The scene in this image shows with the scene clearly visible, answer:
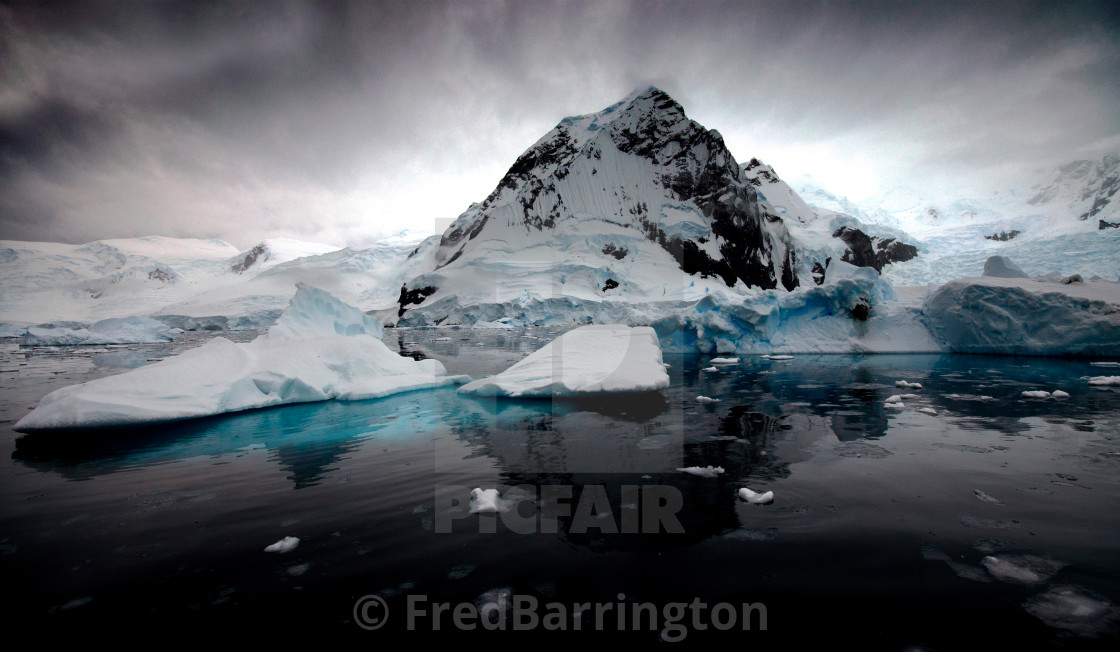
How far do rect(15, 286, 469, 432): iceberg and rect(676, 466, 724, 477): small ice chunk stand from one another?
6.87 metres

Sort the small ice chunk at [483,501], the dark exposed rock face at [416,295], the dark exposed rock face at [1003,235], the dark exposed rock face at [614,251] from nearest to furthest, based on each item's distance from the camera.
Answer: the small ice chunk at [483,501]
the dark exposed rock face at [416,295]
the dark exposed rock face at [614,251]
the dark exposed rock face at [1003,235]

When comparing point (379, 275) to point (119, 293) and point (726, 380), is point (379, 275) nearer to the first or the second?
point (119, 293)

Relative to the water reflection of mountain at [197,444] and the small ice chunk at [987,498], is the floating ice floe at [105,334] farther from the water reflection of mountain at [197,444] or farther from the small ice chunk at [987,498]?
the small ice chunk at [987,498]

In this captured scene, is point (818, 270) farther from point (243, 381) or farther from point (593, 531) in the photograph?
point (593, 531)

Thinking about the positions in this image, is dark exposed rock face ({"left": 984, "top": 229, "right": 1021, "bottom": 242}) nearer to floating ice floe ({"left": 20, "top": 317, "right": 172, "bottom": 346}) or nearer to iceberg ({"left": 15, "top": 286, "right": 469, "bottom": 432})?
iceberg ({"left": 15, "top": 286, "right": 469, "bottom": 432})

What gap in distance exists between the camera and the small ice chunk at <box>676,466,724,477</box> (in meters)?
4.44

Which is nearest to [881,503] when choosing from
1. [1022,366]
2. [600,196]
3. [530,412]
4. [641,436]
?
[641,436]

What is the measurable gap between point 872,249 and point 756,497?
83.9 meters

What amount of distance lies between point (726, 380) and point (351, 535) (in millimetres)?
9840

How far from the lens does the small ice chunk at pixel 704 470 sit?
4.44m

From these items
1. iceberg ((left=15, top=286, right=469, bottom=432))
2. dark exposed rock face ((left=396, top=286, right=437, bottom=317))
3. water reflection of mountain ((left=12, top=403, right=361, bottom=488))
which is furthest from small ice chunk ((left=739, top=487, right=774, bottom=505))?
dark exposed rock face ((left=396, top=286, right=437, bottom=317))

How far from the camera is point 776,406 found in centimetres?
787

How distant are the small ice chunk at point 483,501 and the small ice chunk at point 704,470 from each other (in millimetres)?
1960

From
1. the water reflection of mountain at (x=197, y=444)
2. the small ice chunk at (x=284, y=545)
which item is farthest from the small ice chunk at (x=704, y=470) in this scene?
the water reflection of mountain at (x=197, y=444)
